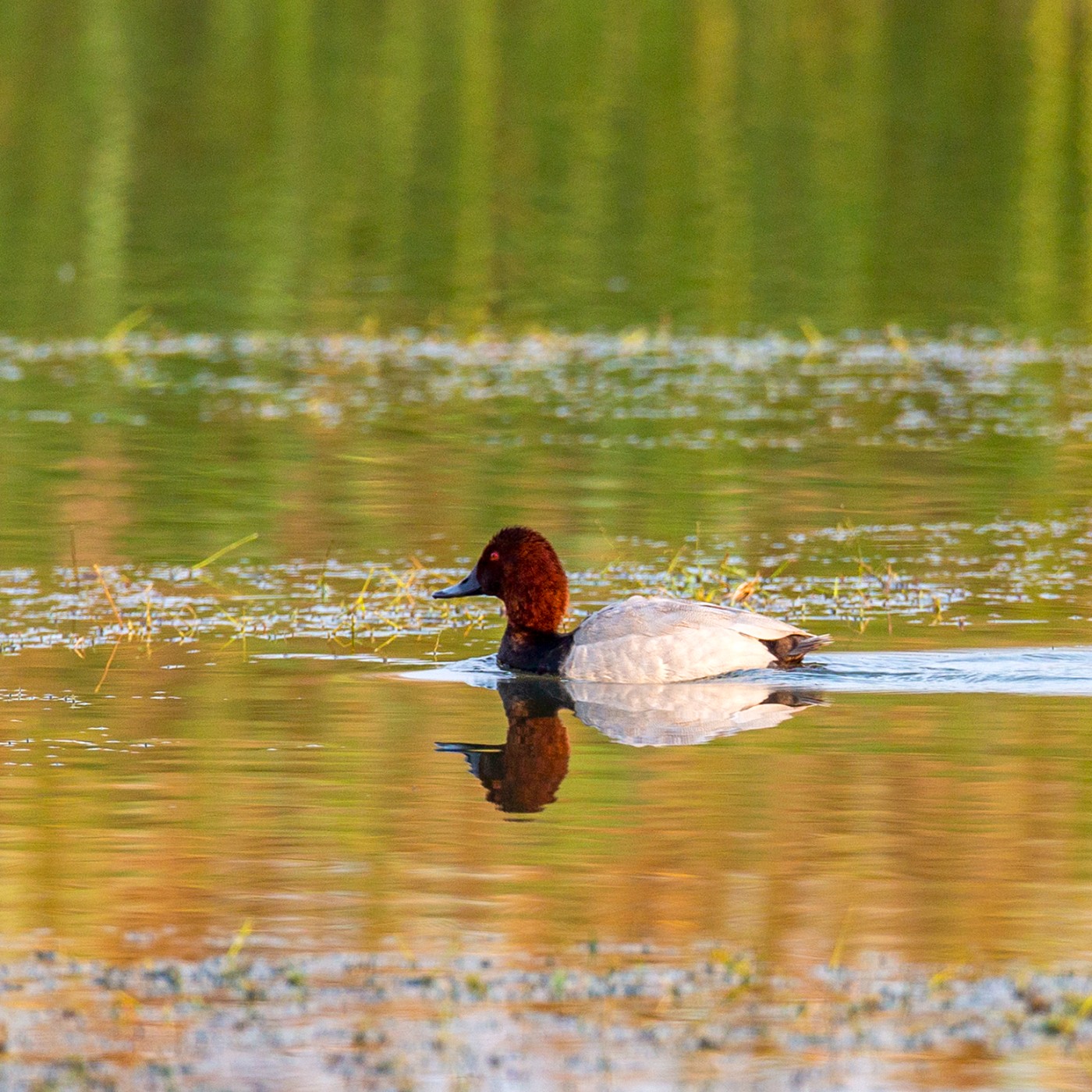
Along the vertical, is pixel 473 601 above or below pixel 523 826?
above

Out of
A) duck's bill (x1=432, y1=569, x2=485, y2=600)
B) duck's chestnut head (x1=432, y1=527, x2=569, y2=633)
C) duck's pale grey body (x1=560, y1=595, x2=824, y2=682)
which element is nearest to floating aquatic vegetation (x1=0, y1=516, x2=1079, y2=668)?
duck's bill (x1=432, y1=569, x2=485, y2=600)

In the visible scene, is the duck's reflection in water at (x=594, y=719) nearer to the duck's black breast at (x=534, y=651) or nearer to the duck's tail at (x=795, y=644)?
the duck's black breast at (x=534, y=651)

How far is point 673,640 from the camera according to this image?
10844mm

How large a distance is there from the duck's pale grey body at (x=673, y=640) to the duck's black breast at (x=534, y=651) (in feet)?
0.40

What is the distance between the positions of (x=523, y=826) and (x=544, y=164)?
93.3 ft

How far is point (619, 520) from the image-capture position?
14.7 metres

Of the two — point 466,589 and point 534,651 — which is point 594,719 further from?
point 466,589

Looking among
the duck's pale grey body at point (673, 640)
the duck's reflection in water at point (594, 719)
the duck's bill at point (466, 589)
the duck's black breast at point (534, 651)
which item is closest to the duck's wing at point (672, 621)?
the duck's pale grey body at point (673, 640)

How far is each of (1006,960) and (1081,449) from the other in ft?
36.5

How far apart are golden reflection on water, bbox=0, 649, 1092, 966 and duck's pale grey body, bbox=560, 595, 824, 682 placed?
0.55 metres

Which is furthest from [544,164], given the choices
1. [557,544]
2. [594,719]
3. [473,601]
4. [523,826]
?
[523,826]

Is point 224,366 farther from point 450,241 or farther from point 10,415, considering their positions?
point 450,241

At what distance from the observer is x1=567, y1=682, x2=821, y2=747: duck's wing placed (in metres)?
9.91

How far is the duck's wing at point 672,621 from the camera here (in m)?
10.7
